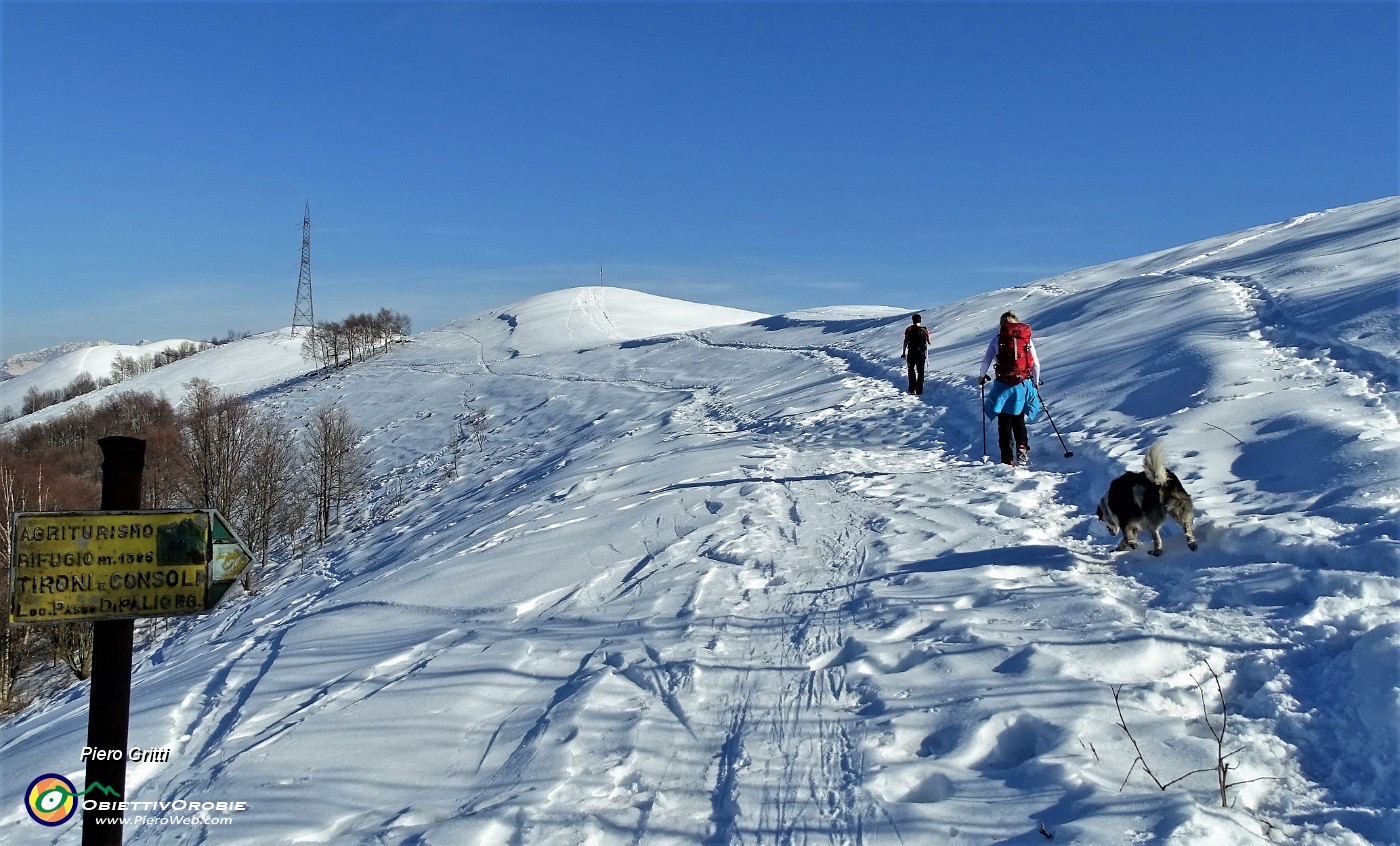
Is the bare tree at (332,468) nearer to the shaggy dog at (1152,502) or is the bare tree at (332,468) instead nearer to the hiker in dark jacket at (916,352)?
the hiker in dark jacket at (916,352)

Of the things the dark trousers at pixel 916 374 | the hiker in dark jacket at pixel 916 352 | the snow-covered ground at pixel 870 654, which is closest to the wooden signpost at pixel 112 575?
the snow-covered ground at pixel 870 654

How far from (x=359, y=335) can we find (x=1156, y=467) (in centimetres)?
8010

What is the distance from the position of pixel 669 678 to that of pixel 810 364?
74.3 ft

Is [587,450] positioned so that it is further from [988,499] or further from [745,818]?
[745,818]

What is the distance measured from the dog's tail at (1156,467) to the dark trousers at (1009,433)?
4.01 m

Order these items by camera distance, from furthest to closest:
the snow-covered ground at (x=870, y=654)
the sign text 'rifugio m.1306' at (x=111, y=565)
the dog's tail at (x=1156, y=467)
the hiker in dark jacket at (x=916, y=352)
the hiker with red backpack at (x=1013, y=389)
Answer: the hiker in dark jacket at (x=916, y=352), the hiker with red backpack at (x=1013, y=389), the dog's tail at (x=1156, y=467), the snow-covered ground at (x=870, y=654), the sign text 'rifugio m.1306' at (x=111, y=565)

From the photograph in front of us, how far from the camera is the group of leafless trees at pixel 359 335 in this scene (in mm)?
77000

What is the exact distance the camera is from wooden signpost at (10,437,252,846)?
317cm

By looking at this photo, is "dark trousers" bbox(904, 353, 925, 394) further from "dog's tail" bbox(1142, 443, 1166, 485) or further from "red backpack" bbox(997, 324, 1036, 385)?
"dog's tail" bbox(1142, 443, 1166, 485)

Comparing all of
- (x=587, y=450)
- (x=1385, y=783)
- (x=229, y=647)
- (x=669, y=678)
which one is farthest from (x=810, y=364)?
(x=1385, y=783)

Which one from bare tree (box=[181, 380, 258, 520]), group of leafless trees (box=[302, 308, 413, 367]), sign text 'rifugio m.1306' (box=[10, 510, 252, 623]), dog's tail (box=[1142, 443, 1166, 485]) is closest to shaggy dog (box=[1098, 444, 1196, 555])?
dog's tail (box=[1142, 443, 1166, 485])

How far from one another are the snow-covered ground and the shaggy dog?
24cm

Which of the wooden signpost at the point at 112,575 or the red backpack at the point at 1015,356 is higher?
the red backpack at the point at 1015,356

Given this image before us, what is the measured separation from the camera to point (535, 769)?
4.86m
